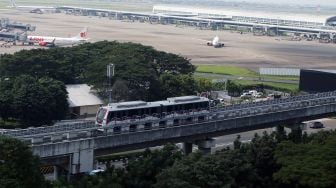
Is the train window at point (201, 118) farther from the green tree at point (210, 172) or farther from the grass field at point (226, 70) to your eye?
the grass field at point (226, 70)

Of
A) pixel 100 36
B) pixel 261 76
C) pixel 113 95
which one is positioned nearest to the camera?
pixel 113 95

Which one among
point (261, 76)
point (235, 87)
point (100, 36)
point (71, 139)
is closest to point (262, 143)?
point (71, 139)

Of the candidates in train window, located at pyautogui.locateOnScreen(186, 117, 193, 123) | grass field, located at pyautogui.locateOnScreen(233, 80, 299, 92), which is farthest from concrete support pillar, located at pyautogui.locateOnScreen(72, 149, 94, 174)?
grass field, located at pyautogui.locateOnScreen(233, 80, 299, 92)

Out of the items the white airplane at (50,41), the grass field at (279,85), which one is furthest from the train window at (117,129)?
the white airplane at (50,41)

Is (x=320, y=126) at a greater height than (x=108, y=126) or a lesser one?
lesser

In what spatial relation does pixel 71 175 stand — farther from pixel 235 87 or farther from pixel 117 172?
pixel 235 87

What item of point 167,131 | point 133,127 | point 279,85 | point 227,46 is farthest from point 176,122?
point 227,46

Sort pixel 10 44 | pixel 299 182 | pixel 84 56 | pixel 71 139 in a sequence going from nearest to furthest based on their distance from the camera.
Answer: pixel 299 182
pixel 71 139
pixel 84 56
pixel 10 44

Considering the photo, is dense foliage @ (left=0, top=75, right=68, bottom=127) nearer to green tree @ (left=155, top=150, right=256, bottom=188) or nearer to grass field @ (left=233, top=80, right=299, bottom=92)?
green tree @ (left=155, top=150, right=256, bottom=188)
